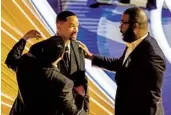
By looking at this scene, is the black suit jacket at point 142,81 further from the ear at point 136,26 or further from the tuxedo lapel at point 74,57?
the tuxedo lapel at point 74,57

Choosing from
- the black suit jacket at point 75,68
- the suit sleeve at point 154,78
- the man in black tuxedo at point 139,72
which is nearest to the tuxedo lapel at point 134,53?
the man in black tuxedo at point 139,72

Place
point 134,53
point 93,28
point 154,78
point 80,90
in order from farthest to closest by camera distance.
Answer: point 93,28 < point 80,90 < point 134,53 < point 154,78

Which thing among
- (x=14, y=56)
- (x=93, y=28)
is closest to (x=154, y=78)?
(x=14, y=56)

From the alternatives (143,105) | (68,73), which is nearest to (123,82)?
(143,105)

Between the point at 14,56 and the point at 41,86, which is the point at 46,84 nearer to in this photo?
the point at 41,86

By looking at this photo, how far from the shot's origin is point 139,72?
227 centimetres

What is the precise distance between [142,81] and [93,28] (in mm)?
1206

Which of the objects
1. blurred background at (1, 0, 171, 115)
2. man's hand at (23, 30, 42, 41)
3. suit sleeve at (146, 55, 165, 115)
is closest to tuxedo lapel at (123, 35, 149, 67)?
suit sleeve at (146, 55, 165, 115)

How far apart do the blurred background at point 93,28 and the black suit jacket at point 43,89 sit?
1055mm

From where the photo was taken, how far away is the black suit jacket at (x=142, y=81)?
2.25 meters

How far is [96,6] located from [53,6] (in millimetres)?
328

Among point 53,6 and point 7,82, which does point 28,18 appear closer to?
point 53,6

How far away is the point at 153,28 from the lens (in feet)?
11.0

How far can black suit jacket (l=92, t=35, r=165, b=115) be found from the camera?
225 centimetres
